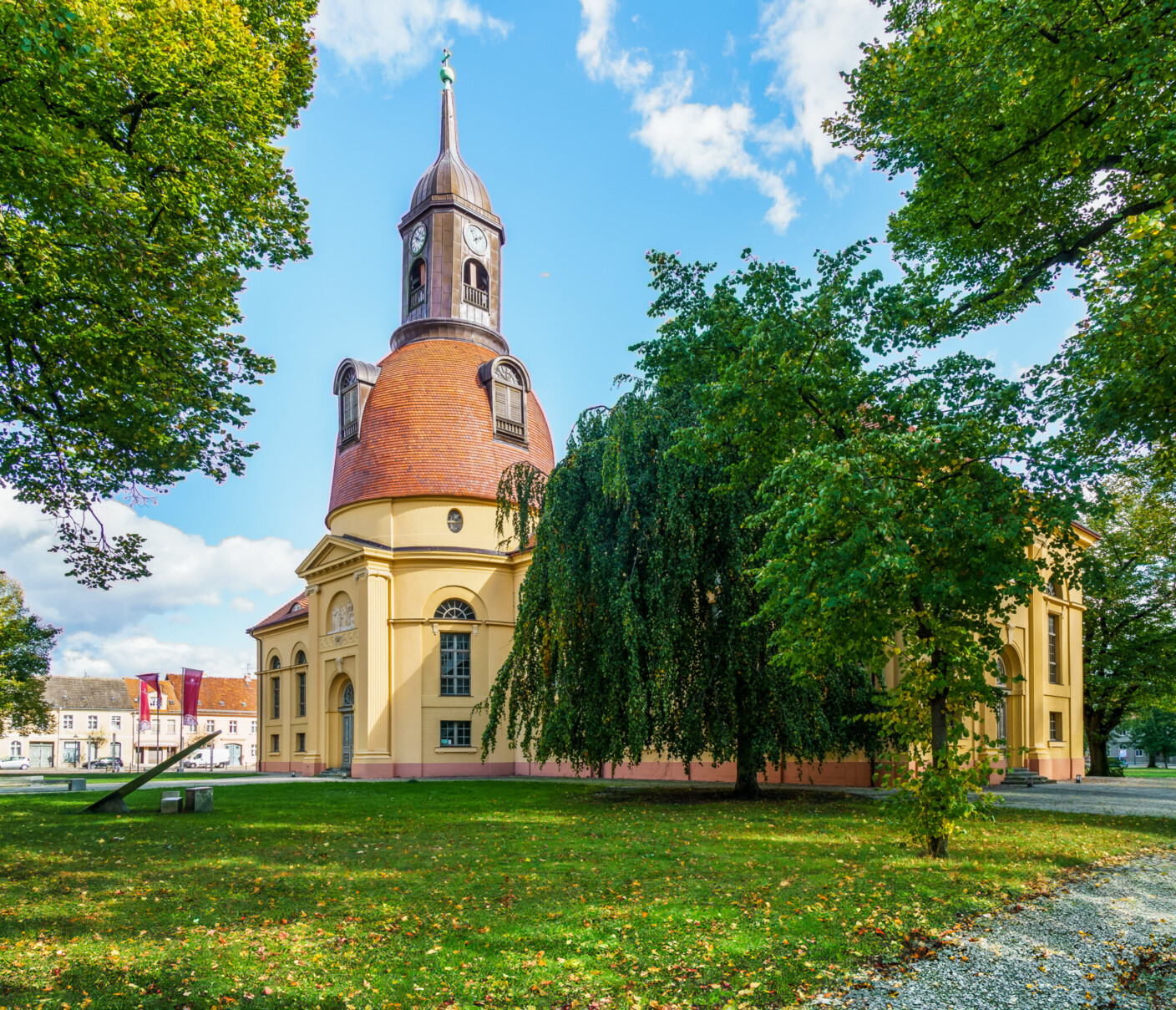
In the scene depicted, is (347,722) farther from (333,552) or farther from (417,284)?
(417,284)

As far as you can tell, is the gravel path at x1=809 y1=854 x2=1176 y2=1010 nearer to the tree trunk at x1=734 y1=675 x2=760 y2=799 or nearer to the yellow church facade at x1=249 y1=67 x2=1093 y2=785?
the tree trunk at x1=734 y1=675 x2=760 y2=799

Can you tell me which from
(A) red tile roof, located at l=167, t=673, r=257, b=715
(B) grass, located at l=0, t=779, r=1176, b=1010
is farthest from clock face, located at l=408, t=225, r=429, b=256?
(A) red tile roof, located at l=167, t=673, r=257, b=715

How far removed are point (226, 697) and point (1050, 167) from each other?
77317 millimetres

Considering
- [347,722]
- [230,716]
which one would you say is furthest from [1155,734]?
[230,716]

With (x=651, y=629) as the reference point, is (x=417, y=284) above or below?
above

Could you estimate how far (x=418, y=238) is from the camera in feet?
114

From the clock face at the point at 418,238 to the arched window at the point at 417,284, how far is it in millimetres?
520

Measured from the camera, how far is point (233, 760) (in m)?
74.6

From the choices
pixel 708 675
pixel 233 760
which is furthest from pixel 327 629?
pixel 233 760

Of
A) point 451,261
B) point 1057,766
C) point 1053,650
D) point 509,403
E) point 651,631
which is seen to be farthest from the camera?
point 451,261

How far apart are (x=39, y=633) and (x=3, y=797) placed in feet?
64.0

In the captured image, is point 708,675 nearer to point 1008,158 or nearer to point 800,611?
point 800,611

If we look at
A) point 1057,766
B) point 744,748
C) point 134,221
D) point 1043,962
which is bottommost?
point 1057,766

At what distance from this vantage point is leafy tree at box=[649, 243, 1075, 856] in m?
8.72
